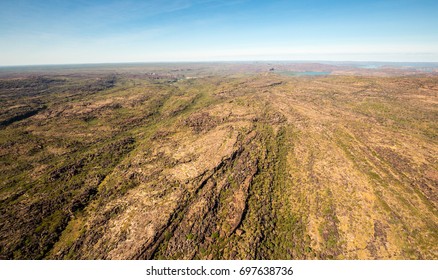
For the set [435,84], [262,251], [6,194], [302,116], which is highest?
[435,84]

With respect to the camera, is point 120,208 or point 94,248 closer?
point 94,248

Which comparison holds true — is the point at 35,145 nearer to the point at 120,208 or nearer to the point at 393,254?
the point at 120,208

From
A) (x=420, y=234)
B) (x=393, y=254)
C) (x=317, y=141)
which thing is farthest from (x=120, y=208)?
(x=317, y=141)

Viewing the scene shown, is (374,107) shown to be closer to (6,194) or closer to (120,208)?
(120,208)

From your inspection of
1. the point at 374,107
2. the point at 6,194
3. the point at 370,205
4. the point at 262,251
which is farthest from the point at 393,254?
the point at 374,107

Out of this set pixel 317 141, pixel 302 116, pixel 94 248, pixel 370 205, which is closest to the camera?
pixel 94 248

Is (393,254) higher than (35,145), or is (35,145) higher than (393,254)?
(35,145)
